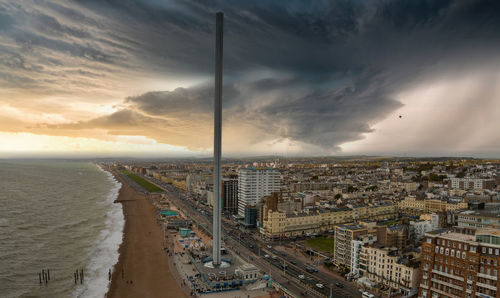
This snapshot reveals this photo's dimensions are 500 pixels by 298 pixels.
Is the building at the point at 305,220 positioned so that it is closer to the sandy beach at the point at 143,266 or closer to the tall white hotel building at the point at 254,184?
the tall white hotel building at the point at 254,184

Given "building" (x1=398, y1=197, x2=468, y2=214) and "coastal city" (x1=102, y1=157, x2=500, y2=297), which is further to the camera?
"building" (x1=398, y1=197, x2=468, y2=214)

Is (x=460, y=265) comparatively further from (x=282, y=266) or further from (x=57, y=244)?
(x=57, y=244)

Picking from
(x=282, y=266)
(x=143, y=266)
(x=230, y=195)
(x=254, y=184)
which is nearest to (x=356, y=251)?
(x=282, y=266)

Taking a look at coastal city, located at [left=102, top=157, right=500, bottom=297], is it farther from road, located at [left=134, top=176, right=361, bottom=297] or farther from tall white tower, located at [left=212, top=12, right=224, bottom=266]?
tall white tower, located at [left=212, top=12, right=224, bottom=266]

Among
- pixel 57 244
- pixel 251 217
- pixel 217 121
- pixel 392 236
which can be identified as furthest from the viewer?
pixel 251 217

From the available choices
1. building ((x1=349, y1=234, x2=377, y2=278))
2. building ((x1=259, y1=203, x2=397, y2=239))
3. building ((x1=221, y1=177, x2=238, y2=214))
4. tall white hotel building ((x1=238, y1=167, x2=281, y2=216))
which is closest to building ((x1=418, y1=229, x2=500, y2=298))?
building ((x1=349, y1=234, x2=377, y2=278))

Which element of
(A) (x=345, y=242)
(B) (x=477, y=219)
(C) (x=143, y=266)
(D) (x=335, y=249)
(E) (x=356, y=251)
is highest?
(B) (x=477, y=219)
